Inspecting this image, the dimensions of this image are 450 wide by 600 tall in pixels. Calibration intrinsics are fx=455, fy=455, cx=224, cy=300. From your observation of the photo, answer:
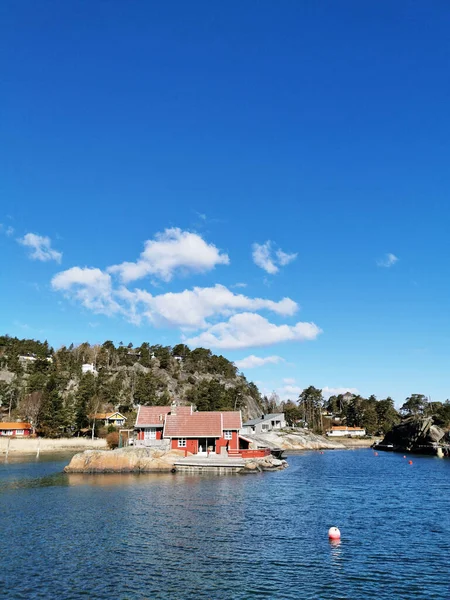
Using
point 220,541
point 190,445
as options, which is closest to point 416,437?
point 190,445

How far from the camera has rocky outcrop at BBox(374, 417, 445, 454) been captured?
433 feet

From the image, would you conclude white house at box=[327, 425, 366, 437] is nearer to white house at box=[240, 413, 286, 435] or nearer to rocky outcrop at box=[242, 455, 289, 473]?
white house at box=[240, 413, 286, 435]

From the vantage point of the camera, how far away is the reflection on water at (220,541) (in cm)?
2445

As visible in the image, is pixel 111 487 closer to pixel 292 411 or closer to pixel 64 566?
pixel 64 566

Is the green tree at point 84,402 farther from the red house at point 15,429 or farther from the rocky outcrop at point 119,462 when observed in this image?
the rocky outcrop at point 119,462

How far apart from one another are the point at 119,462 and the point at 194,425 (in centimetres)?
1433

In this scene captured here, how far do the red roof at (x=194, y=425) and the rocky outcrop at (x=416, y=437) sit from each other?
8025 centimetres

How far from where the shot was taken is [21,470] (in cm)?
7250

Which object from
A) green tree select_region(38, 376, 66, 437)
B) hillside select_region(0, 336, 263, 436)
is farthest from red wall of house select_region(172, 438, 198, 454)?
green tree select_region(38, 376, 66, 437)

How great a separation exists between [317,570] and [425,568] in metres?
6.72

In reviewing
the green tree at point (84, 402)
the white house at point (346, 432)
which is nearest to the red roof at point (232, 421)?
the green tree at point (84, 402)

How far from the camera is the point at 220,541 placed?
107 ft

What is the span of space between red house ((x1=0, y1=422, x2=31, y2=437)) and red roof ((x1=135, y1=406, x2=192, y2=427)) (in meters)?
61.2

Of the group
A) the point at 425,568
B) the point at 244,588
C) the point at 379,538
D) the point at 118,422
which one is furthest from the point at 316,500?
the point at 118,422
